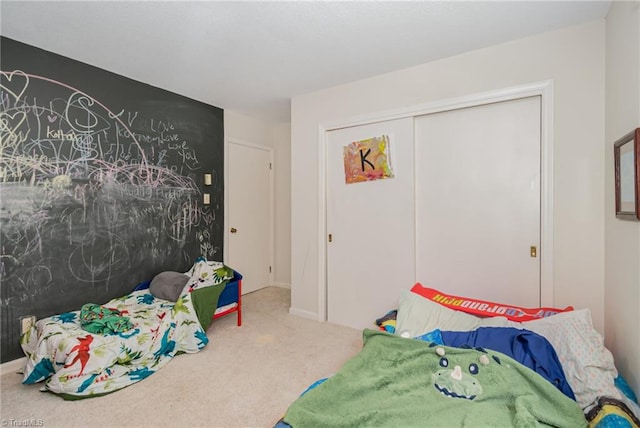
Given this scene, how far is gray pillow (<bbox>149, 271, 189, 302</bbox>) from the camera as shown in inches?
112

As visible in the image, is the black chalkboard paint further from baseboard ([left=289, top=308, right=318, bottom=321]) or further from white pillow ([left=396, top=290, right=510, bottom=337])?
white pillow ([left=396, top=290, right=510, bottom=337])

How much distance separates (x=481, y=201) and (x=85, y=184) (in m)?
3.36

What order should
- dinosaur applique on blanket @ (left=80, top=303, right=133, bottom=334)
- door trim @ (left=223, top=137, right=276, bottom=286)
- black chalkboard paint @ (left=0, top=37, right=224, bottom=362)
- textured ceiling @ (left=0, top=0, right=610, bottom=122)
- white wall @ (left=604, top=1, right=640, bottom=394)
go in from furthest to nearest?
door trim @ (left=223, top=137, right=276, bottom=286)
black chalkboard paint @ (left=0, top=37, right=224, bottom=362)
dinosaur applique on blanket @ (left=80, top=303, right=133, bottom=334)
textured ceiling @ (left=0, top=0, right=610, bottom=122)
white wall @ (left=604, top=1, right=640, bottom=394)

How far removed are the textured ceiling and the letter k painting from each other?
0.65 metres

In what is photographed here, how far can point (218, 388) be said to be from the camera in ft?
6.82

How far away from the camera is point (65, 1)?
1858 mm

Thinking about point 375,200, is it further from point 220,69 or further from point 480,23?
point 220,69

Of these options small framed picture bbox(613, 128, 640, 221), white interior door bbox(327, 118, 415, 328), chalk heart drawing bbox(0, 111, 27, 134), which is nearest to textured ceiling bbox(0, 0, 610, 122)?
chalk heart drawing bbox(0, 111, 27, 134)

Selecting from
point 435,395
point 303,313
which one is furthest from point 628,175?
point 303,313

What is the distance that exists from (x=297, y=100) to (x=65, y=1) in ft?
6.70

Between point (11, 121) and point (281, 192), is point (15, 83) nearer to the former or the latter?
point (11, 121)

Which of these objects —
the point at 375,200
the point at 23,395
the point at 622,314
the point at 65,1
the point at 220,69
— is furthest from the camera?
the point at 375,200

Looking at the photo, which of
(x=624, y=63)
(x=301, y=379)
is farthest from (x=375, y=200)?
(x=624, y=63)

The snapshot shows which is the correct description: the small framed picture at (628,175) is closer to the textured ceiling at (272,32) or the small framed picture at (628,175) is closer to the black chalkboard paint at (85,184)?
the textured ceiling at (272,32)
